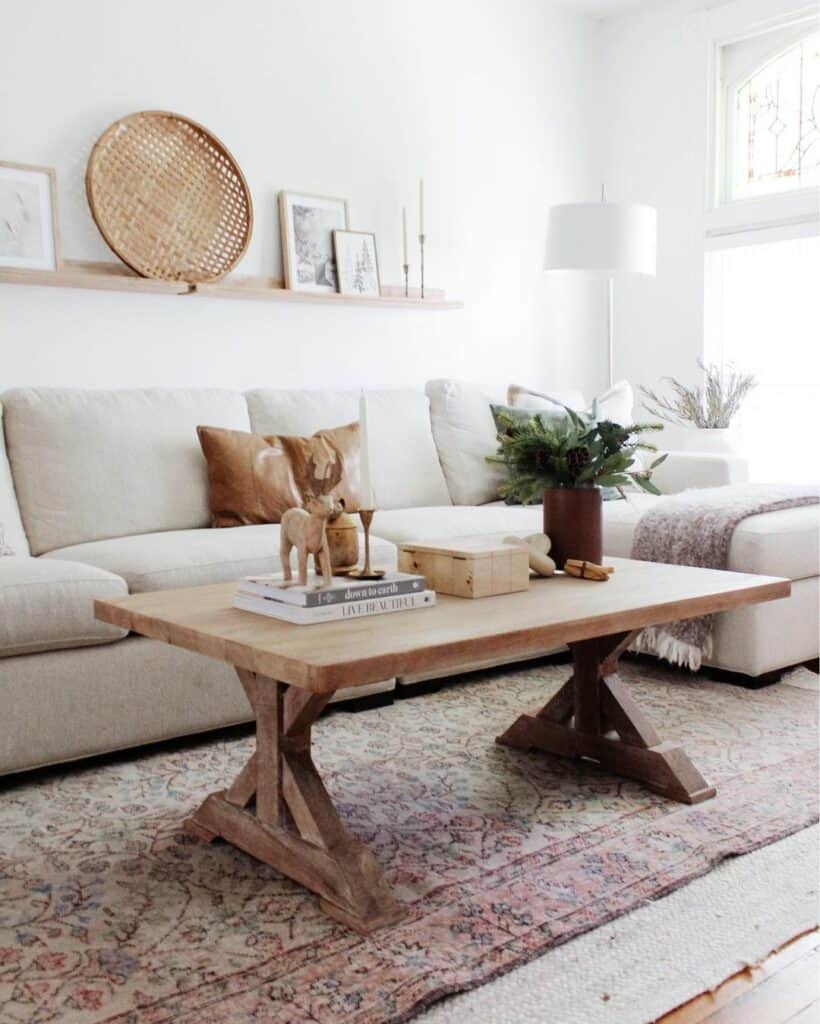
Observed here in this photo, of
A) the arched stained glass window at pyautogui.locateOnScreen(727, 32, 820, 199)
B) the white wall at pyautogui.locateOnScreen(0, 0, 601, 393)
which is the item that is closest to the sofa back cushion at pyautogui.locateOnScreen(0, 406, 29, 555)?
the white wall at pyautogui.locateOnScreen(0, 0, 601, 393)

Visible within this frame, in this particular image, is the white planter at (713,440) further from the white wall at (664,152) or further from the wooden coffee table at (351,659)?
the wooden coffee table at (351,659)

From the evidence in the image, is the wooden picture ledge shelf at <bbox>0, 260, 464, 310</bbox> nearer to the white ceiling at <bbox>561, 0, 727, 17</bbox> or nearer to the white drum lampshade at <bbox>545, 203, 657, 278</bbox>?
the white drum lampshade at <bbox>545, 203, 657, 278</bbox>

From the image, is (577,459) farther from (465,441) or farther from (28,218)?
(28,218)

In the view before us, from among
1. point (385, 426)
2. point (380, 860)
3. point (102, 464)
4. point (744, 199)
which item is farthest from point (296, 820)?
point (744, 199)

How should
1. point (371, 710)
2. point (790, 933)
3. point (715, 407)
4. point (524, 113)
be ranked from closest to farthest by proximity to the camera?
point (790, 933) < point (371, 710) < point (715, 407) < point (524, 113)

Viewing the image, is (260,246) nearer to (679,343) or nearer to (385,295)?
(385,295)

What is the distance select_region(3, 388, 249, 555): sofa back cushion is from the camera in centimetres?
304

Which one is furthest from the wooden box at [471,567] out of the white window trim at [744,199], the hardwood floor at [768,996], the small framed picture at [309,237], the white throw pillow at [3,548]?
the white window trim at [744,199]

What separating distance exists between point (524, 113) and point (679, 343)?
126cm

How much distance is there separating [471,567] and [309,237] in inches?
93.0

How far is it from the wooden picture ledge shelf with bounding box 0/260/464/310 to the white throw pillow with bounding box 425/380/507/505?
1.56 feet

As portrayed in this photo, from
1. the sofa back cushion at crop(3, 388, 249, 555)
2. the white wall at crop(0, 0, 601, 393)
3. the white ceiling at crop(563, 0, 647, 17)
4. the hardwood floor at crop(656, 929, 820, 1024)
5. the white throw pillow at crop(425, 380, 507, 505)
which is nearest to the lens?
the hardwood floor at crop(656, 929, 820, 1024)

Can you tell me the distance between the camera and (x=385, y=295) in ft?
14.2

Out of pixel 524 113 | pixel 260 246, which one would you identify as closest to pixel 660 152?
pixel 524 113
